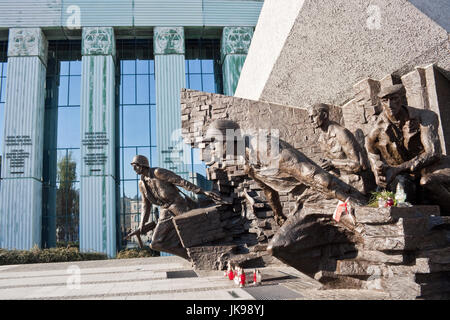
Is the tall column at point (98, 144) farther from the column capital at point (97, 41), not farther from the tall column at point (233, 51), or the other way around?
the tall column at point (233, 51)

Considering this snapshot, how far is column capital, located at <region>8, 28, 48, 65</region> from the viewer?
1623 centimetres

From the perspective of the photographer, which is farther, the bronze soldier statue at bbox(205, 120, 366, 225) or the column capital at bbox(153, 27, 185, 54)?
the column capital at bbox(153, 27, 185, 54)

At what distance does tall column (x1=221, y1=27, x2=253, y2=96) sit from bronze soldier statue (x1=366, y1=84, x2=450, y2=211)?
520 inches

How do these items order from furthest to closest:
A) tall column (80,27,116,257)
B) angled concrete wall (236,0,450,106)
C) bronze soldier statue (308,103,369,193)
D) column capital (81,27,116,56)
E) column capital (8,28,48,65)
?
1. column capital (81,27,116,56)
2. column capital (8,28,48,65)
3. tall column (80,27,116,257)
4. angled concrete wall (236,0,450,106)
5. bronze soldier statue (308,103,369,193)

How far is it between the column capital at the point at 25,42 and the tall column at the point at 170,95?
16.8 ft

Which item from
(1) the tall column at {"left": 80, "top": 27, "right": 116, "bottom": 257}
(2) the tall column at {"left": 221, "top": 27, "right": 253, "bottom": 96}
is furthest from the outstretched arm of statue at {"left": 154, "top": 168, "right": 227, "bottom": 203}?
(2) the tall column at {"left": 221, "top": 27, "right": 253, "bottom": 96}

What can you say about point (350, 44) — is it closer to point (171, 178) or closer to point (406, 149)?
point (406, 149)

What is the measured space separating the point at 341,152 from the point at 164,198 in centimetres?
377

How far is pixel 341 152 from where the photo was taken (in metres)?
4.40

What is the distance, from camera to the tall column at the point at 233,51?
55.8 feet

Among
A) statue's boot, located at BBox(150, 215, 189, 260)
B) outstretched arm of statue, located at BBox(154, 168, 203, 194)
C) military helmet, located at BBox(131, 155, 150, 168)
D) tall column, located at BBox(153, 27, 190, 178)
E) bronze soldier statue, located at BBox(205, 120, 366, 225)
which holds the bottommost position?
statue's boot, located at BBox(150, 215, 189, 260)

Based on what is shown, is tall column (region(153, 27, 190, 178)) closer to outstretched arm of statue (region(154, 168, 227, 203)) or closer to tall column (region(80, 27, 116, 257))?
tall column (region(80, 27, 116, 257))

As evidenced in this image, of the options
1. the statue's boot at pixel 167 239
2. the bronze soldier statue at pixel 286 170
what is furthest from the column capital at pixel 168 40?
the bronze soldier statue at pixel 286 170

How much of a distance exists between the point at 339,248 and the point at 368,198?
0.56 m
